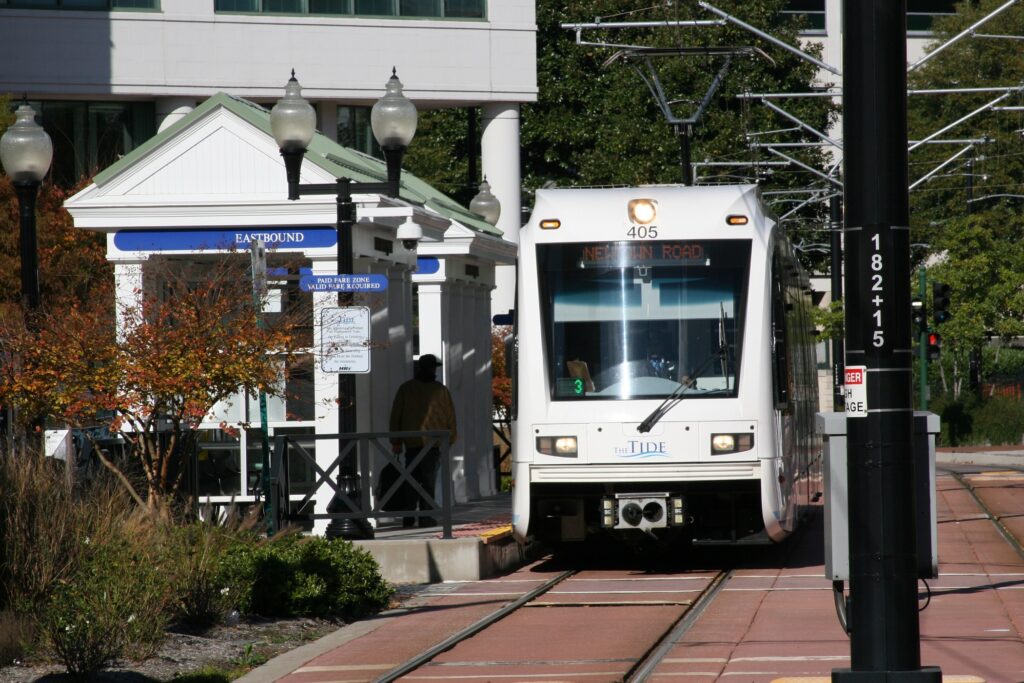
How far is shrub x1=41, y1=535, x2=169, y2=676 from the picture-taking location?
971 centimetres

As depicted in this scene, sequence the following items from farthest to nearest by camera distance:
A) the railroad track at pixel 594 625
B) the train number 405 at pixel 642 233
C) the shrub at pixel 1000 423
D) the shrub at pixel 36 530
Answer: the shrub at pixel 1000 423 < the train number 405 at pixel 642 233 < the shrub at pixel 36 530 < the railroad track at pixel 594 625

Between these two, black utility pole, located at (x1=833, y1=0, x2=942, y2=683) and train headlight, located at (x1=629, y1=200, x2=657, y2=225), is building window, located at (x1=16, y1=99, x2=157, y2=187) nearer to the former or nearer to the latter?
train headlight, located at (x1=629, y1=200, x2=657, y2=225)

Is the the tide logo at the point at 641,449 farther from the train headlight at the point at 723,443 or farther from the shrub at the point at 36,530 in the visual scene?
the shrub at the point at 36,530

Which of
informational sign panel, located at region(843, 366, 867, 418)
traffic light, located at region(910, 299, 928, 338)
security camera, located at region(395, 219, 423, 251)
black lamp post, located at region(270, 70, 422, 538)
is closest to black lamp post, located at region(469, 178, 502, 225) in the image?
security camera, located at region(395, 219, 423, 251)

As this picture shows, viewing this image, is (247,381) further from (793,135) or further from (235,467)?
(793,135)

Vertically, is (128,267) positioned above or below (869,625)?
above

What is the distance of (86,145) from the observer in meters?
40.0

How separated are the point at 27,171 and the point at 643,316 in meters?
5.92

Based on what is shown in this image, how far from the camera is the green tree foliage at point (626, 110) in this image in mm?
52625

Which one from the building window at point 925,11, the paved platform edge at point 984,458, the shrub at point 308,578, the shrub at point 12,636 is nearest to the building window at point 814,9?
the building window at point 925,11

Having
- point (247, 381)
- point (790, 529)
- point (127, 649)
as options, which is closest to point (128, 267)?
point (247, 381)

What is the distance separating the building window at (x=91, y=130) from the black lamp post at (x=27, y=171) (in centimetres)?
2264

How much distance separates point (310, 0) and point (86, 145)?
6.04 m

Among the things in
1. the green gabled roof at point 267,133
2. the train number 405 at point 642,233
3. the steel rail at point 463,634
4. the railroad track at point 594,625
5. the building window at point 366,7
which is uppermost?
the building window at point 366,7
